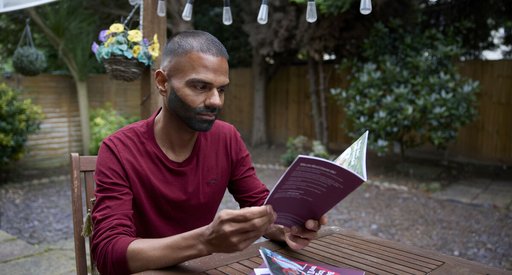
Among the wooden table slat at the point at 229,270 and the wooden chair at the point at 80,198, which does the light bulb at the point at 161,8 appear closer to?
the wooden chair at the point at 80,198

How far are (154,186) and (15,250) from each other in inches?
99.5

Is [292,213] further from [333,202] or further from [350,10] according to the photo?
[350,10]

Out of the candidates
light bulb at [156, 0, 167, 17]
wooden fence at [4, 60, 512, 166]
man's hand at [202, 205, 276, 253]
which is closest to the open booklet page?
man's hand at [202, 205, 276, 253]

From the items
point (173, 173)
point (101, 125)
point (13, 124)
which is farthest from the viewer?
point (101, 125)

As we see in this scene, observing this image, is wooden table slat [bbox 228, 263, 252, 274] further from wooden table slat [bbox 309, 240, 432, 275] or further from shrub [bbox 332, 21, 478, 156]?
shrub [bbox 332, 21, 478, 156]

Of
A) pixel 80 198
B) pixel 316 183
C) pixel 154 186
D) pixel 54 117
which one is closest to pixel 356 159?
pixel 316 183

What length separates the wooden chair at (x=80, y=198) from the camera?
163 centimetres

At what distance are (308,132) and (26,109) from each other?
549cm

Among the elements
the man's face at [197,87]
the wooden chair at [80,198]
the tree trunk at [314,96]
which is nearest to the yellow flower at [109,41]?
the wooden chair at [80,198]

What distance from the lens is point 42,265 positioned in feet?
10.3

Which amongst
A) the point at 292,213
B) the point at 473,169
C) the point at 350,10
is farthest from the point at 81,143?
the point at 292,213

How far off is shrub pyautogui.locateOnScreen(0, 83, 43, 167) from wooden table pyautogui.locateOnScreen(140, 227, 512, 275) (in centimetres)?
523

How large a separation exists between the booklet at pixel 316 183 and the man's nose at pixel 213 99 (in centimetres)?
45

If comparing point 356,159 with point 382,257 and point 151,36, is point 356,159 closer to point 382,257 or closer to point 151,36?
point 382,257
